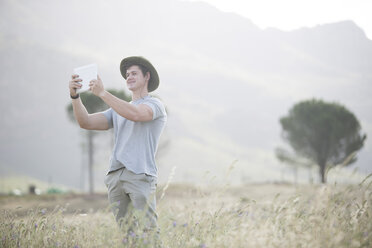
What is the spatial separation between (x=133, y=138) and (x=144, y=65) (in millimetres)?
853

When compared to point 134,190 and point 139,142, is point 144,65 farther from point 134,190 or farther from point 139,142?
point 134,190

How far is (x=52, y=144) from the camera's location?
591 ft

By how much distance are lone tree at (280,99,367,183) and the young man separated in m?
32.1

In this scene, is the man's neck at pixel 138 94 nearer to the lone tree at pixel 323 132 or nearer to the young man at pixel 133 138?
the young man at pixel 133 138

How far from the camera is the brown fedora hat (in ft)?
11.9

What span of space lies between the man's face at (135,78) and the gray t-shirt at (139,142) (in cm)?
16

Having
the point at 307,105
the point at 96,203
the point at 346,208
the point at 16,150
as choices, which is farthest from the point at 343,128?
the point at 16,150

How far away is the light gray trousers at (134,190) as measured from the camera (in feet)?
10.2

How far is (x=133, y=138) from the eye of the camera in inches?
129

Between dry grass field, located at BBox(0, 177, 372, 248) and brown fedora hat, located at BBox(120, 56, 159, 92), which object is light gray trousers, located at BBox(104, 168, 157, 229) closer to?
dry grass field, located at BBox(0, 177, 372, 248)

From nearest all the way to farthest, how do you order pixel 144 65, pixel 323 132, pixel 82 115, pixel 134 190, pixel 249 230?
pixel 249 230 → pixel 134 190 → pixel 82 115 → pixel 144 65 → pixel 323 132

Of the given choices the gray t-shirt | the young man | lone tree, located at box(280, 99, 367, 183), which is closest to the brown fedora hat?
the young man

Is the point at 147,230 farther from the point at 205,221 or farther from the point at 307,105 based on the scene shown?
the point at 307,105

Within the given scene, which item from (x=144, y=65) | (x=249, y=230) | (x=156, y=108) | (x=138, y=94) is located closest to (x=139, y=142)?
(x=156, y=108)
